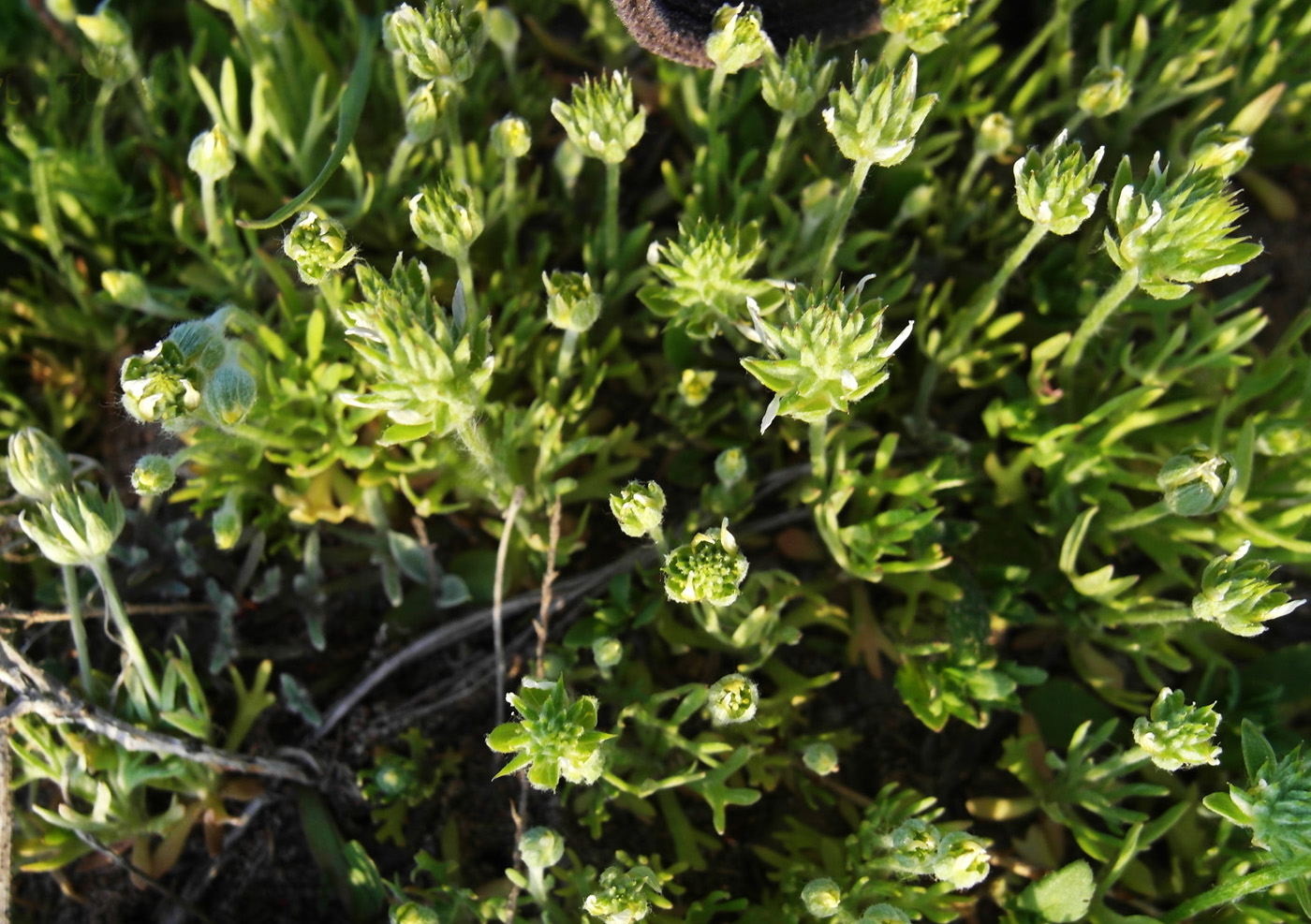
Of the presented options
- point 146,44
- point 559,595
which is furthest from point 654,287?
point 146,44

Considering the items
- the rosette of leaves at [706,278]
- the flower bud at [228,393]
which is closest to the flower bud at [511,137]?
the rosette of leaves at [706,278]

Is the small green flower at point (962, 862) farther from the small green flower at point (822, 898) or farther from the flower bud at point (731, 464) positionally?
the flower bud at point (731, 464)

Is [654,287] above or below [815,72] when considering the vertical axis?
below

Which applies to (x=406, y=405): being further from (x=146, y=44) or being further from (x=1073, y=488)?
(x=146, y=44)

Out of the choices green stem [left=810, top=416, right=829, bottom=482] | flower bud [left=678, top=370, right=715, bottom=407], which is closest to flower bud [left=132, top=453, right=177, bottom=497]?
flower bud [left=678, top=370, right=715, bottom=407]

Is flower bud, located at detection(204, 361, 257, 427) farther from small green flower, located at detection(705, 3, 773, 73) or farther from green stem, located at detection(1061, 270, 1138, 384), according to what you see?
green stem, located at detection(1061, 270, 1138, 384)

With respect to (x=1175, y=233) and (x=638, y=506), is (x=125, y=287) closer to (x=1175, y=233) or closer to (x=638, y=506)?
(x=638, y=506)

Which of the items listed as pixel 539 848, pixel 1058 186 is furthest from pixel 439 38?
pixel 539 848
